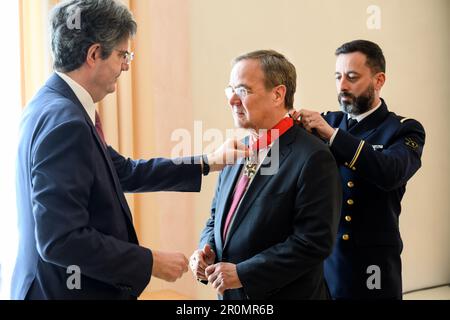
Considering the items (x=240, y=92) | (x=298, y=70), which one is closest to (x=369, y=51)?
(x=240, y=92)

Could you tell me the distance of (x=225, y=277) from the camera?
163 cm

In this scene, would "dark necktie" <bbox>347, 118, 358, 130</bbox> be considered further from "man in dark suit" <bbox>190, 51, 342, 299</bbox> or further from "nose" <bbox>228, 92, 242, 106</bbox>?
"nose" <bbox>228, 92, 242, 106</bbox>

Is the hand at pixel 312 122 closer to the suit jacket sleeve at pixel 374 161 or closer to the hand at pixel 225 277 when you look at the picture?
the suit jacket sleeve at pixel 374 161

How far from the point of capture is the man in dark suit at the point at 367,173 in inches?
75.7

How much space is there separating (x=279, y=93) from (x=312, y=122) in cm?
20

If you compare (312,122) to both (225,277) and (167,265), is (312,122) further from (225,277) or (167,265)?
(167,265)

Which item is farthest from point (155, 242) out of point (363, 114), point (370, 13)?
point (370, 13)

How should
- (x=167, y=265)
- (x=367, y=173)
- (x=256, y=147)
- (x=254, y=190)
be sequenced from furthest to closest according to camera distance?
(x=367, y=173) → (x=256, y=147) → (x=254, y=190) → (x=167, y=265)

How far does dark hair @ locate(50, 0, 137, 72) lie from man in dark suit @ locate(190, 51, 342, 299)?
471 mm

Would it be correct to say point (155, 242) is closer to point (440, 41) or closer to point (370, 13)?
point (370, 13)

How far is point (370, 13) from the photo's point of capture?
3.91 metres

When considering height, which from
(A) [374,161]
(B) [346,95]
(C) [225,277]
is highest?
(B) [346,95]

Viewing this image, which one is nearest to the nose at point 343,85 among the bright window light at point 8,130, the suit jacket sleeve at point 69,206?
the suit jacket sleeve at point 69,206

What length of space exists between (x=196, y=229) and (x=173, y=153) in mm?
503
